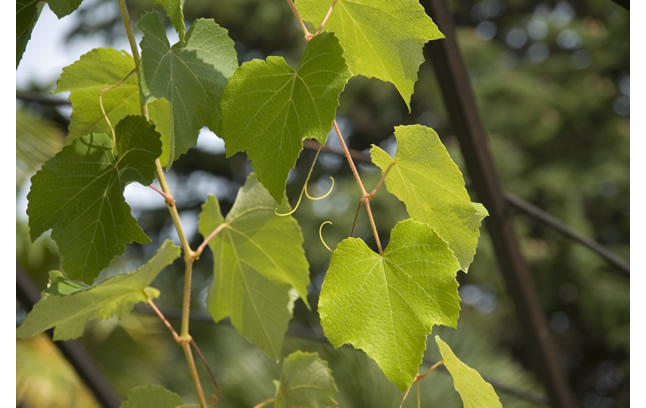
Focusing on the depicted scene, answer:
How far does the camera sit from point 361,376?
2.60 m

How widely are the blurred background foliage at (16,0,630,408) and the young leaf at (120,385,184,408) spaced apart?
3.68m

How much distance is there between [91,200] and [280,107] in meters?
0.08

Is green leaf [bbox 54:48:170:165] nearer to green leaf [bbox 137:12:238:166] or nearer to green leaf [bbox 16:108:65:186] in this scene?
green leaf [bbox 137:12:238:166]

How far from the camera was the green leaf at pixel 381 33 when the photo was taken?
24 centimetres

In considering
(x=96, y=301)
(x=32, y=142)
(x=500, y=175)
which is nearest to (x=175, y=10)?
(x=96, y=301)

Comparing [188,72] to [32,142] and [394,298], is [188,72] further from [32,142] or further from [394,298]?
[32,142]

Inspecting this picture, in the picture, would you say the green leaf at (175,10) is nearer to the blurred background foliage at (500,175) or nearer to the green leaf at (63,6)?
the green leaf at (63,6)

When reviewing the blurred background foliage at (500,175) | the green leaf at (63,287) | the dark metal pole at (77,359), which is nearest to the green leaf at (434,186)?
the green leaf at (63,287)

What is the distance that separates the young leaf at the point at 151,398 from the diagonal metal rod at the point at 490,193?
1.06ft

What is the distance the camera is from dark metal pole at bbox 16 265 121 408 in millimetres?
657

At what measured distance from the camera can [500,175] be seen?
4.94 m

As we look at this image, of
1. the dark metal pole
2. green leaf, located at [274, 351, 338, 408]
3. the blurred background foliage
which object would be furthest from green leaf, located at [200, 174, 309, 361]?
the blurred background foliage
